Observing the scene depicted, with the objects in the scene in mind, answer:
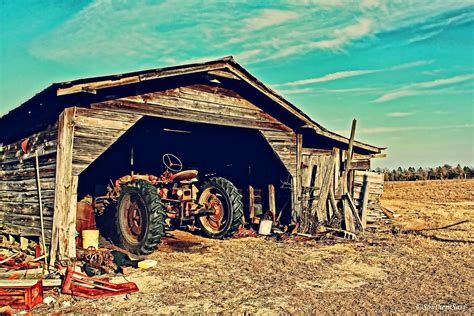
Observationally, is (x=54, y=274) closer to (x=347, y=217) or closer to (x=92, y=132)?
(x=92, y=132)

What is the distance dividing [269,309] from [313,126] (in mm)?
7117

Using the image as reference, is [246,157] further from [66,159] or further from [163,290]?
[163,290]

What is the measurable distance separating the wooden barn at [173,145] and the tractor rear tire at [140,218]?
48.6 inches

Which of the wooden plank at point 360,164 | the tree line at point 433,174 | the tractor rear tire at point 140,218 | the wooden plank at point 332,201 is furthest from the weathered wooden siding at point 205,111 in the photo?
the tree line at point 433,174

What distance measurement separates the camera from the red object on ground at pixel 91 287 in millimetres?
5512

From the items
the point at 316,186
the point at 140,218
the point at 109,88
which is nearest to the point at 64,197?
the point at 140,218

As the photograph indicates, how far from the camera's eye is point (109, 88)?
796cm

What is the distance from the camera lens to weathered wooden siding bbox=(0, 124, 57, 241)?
7.82m

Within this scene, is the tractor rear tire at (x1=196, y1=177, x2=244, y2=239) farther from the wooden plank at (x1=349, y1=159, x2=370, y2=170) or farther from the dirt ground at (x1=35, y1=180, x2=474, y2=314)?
the wooden plank at (x1=349, y1=159, x2=370, y2=170)

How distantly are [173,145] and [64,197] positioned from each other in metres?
6.18

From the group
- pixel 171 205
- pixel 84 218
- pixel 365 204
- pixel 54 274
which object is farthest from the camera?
pixel 365 204

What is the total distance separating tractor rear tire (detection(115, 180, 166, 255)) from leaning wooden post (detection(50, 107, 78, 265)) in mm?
1336

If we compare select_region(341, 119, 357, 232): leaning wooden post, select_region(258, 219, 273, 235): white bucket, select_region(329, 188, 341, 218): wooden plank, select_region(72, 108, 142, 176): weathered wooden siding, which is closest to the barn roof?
select_region(72, 108, 142, 176): weathered wooden siding

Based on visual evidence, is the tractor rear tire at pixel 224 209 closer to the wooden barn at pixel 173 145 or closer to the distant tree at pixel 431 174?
the wooden barn at pixel 173 145
